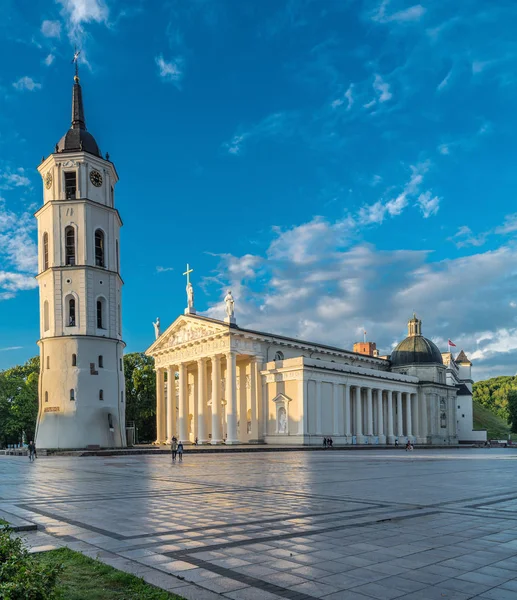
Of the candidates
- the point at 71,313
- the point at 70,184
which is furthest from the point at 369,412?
the point at 70,184

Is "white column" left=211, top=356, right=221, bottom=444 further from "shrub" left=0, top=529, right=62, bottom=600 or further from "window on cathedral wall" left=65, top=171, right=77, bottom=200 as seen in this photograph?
"shrub" left=0, top=529, right=62, bottom=600

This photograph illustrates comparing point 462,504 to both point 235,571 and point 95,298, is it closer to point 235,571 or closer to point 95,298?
point 235,571

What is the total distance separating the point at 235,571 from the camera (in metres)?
7.23

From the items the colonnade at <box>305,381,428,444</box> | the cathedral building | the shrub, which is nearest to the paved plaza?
the shrub

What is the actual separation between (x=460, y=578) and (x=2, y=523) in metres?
7.49

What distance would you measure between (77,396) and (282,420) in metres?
25.7

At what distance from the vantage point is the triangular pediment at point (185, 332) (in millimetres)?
64963

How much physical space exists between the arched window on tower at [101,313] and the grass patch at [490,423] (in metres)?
97.0

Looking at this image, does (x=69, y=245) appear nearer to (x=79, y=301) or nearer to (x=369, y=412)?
(x=79, y=301)

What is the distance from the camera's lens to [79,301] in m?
45.4

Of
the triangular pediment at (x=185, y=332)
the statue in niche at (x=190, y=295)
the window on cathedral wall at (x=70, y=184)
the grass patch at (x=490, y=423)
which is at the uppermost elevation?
the window on cathedral wall at (x=70, y=184)

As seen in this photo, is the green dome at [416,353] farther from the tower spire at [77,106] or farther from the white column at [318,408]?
the tower spire at [77,106]

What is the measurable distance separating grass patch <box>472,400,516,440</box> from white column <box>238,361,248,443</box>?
72387 mm

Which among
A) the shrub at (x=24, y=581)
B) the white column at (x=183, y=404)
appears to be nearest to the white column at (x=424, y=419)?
the white column at (x=183, y=404)
